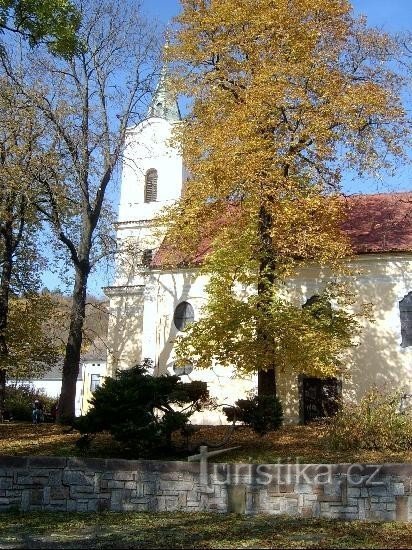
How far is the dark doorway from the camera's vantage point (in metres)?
21.0

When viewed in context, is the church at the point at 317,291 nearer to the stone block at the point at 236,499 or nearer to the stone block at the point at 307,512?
the stone block at the point at 236,499

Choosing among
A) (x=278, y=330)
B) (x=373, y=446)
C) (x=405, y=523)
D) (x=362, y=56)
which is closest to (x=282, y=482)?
(x=405, y=523)

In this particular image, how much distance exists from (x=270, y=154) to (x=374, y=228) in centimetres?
845

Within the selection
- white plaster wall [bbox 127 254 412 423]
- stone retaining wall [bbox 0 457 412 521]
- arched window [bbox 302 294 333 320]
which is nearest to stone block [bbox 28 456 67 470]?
stone retaining wall [bbox 0 457 412 521]

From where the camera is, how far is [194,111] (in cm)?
1806

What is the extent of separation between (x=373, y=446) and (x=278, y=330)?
4122mm

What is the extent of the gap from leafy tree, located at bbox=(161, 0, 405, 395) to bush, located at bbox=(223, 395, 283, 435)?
38.6 inches

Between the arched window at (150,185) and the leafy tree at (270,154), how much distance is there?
12802 millimetres

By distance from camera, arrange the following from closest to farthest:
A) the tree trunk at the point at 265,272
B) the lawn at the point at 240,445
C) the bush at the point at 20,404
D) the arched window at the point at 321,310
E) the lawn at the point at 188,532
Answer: the lawn at the point at 188,532, the lawn at the point at 240,445, the tree trunk at the point at 265,272, the arched window at the point at 321,310, the bush at the point at 20,404

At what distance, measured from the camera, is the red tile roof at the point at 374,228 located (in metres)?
20.9

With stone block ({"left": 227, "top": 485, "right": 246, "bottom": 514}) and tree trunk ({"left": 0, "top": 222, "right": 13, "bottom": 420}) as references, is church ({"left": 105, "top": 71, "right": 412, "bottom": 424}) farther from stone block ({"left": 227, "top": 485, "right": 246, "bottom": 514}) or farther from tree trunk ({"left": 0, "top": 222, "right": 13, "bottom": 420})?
stone block ({"left": 227, "top": 485, "right": 246, "bottom": 514})

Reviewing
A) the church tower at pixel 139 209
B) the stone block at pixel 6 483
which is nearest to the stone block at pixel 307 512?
the stone block at pixel 6 483

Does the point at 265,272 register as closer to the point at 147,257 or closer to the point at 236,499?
the point at 236,499

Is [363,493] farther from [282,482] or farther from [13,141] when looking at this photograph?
[13,141]
